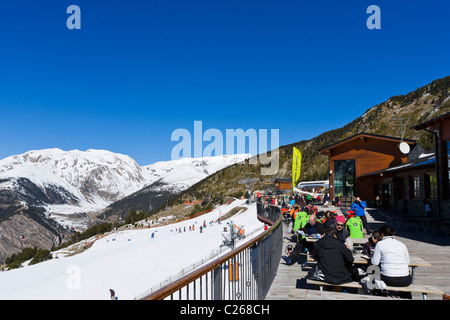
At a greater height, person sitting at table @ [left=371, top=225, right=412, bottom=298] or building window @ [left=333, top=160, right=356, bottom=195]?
building window @ [left=333, top=160, right=356, bottom=195]

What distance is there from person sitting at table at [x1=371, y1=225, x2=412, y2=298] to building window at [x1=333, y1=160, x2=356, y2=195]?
28.8 m

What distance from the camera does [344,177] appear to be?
33.8 metres

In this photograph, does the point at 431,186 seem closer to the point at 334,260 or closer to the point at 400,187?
the point at 400,187

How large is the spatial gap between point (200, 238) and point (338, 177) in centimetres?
1702

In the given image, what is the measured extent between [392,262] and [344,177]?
29.6 metres

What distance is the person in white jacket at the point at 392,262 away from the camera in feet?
18.2

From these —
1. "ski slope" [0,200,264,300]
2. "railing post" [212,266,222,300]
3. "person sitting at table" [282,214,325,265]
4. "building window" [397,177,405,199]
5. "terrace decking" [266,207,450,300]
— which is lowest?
"ski slope" [0,200,264,300]

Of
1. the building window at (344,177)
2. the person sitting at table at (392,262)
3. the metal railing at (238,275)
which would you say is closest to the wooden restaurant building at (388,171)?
the building window at (344,177)

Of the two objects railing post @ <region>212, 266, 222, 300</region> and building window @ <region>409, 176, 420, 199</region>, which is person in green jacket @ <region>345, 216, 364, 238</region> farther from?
building window @ <region>409, 176, 420, 199</region>

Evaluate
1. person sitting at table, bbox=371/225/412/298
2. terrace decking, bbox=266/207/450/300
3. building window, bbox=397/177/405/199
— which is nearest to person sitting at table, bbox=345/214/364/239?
terrace decking, bbox=266/207/450/300

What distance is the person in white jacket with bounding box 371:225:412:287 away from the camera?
18.2ft

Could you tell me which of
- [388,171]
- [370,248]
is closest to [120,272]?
[388,171]

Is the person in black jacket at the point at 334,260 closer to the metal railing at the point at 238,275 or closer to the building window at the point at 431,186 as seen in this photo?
the metal railing at the point at 238,275
